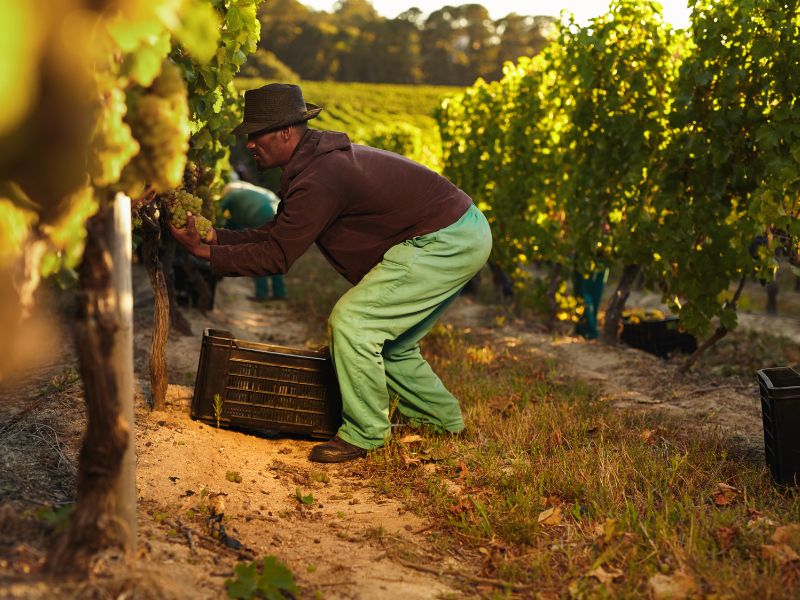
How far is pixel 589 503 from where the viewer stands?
3.58 meters

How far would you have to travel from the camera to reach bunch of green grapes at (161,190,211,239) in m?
3.85

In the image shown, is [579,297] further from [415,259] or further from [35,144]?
[35,144]

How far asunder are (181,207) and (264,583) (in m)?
1.82

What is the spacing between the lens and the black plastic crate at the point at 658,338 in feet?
25.0

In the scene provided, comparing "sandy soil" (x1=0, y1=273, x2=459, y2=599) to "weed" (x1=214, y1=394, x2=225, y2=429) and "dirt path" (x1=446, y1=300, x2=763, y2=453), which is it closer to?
"weed" (x1=214, y1=394, x2=225, y2=429)

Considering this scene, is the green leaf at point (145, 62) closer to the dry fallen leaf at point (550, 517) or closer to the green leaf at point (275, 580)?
the green leaf at point (275, 580)

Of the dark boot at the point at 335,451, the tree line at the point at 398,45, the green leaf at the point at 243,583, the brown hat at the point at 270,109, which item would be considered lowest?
the dark boot at the point at 335,451

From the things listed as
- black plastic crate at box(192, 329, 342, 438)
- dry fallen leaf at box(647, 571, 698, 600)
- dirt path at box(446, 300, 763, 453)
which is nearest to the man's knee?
black plastic crate at box(192, 329, 342, 438)

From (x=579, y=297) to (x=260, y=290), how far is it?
12.9 feet

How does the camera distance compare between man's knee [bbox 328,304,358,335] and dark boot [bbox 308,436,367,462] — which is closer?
man's knee [bbox 328,304,358,335]

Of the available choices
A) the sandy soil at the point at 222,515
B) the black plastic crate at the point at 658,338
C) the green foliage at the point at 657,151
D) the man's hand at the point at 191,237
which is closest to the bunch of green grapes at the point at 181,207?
the man's hand at the point at 191,237

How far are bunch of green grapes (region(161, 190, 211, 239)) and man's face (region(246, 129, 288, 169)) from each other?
1.32 feet

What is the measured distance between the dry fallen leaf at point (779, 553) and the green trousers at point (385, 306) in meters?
1.91

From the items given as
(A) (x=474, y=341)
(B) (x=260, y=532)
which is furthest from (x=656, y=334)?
(B) (x=260, y=532)
